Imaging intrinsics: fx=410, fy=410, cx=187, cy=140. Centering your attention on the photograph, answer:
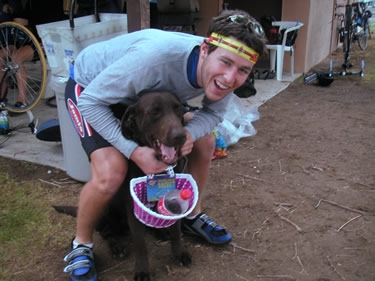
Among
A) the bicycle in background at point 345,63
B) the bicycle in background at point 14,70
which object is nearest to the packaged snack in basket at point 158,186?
the bicycle in background at point 14,70

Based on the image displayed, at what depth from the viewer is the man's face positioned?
1.93 meters

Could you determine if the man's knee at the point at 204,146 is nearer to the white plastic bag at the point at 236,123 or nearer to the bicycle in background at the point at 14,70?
the white plastic bag at the point at 236,123

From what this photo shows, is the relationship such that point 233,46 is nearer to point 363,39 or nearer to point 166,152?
point 166,152

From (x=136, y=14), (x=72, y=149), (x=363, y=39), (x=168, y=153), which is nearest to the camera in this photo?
(x=168, y=153)


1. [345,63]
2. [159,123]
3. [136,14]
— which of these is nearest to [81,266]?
[159,123]

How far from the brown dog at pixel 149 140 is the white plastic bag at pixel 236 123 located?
191 centimetres

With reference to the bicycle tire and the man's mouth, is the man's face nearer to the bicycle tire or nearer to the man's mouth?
the man's mouth

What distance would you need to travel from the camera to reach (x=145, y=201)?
215cm

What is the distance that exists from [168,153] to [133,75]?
1.37 feet

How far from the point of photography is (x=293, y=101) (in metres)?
5.91

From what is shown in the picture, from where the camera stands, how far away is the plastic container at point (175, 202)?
2090 millimetres

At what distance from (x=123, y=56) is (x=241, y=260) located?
1.37 meters

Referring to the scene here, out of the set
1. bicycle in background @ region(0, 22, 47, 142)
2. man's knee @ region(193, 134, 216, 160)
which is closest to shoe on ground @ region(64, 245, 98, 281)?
man's knee @ region(193, 134, 216, 160)

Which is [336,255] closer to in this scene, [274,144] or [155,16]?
[274,144]
